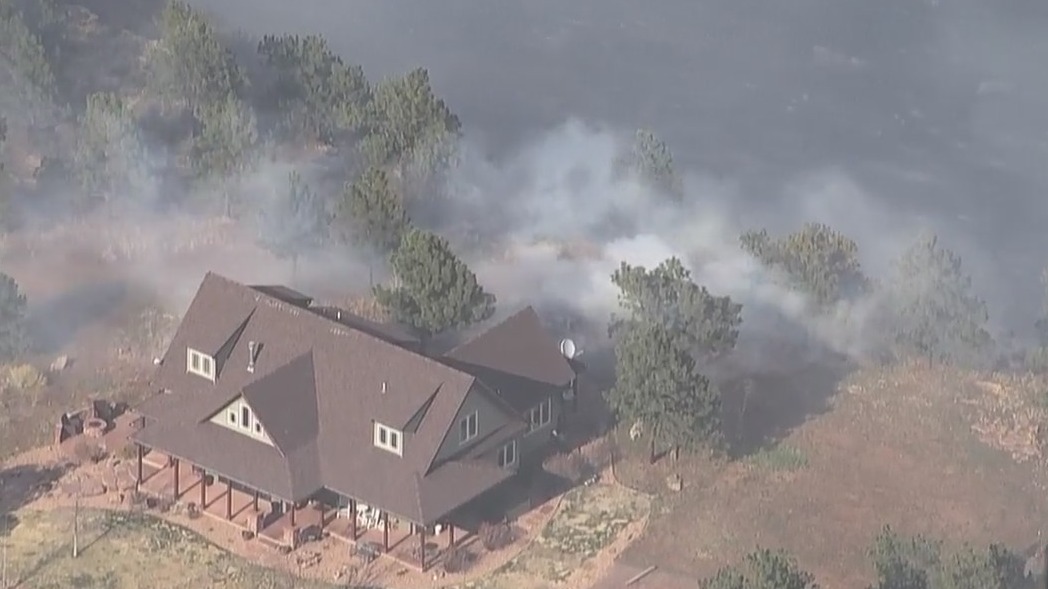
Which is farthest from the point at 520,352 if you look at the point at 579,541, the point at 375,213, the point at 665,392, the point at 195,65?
the point at 195,65

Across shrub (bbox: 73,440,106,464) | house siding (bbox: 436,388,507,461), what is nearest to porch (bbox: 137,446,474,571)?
shrub (bbox: 73,440,106,464)

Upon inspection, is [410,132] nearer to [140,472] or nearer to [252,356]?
[252,356]

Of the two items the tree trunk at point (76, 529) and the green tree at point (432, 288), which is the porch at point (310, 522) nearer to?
the tree trunk at point (76, 529)

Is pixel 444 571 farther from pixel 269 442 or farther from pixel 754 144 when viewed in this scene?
pixel 754 144

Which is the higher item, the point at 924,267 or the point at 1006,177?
the point at 924,267

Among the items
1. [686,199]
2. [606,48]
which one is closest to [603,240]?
[686,199]
